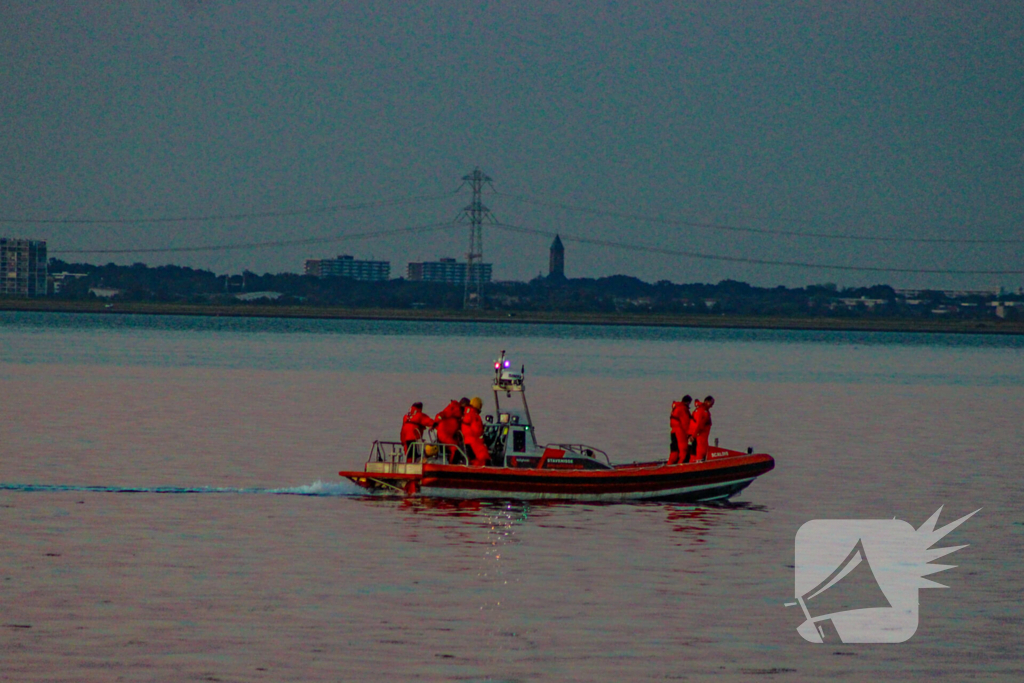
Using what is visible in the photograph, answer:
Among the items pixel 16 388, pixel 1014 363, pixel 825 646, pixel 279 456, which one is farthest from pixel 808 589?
pixel 1014 363

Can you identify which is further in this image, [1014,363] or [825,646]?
[1014,363]

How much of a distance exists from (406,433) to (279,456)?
10.6m

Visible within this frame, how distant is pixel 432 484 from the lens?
31.6 metres

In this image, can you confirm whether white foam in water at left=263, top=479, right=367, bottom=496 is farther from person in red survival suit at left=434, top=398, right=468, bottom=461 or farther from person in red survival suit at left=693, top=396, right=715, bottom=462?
person in red survival suit at left=693, top=396, right=715, bottom=462

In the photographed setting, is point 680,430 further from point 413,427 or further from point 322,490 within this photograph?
point 322,490

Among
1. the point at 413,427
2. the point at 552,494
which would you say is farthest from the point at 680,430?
the point at 413,427

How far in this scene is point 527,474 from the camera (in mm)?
31281

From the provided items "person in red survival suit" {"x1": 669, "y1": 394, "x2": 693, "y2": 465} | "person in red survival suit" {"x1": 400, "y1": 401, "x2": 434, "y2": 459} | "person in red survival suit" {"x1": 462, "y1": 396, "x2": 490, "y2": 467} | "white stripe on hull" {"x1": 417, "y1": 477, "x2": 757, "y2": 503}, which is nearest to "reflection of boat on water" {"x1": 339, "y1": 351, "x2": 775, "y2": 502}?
"white stripe on hull" {"x1": 417, "y1": 477, "x2": 757, "y2": 503}

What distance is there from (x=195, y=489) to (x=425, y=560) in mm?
10096

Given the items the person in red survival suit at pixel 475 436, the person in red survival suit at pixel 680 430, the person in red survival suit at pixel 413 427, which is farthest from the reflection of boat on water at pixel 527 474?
the person in red survival suit at pixel 680 430

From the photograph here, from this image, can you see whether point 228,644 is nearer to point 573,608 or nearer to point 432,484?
point 573,608

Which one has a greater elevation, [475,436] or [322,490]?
[475,436]

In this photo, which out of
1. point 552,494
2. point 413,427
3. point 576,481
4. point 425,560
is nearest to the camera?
point 425,560

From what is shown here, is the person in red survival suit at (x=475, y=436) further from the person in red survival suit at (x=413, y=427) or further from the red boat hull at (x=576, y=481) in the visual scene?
the person in red survival suit at (x=413, y=427)
